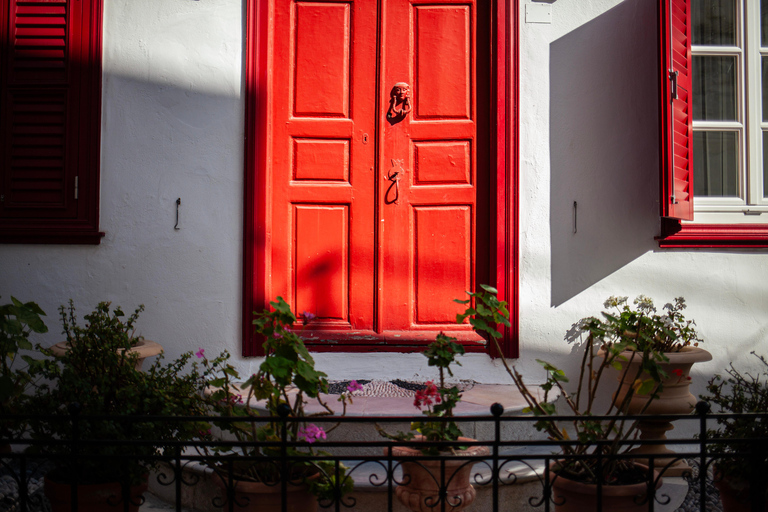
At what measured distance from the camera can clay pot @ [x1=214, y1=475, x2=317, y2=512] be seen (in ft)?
8.21

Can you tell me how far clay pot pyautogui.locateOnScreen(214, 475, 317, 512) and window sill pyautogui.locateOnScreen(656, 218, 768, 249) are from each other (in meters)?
3.06

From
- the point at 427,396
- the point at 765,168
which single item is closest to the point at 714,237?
the point at 765,168

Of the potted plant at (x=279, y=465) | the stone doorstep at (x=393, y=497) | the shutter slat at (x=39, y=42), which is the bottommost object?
the stone doorstep at (x=393, y=497)

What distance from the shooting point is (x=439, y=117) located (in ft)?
14.9

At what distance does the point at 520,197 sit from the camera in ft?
14.4

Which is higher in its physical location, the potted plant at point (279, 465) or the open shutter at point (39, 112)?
the open shutter at point (39, 112)

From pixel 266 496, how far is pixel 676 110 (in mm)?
3470

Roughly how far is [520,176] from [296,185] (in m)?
1.59

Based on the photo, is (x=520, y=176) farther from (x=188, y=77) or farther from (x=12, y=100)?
(x=12, y=100)

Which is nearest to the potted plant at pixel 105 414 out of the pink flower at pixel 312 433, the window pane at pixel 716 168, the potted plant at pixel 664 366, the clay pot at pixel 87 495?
the clay pot at pixel 87 495

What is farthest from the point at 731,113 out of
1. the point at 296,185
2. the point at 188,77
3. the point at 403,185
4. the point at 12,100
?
the point at 12,100

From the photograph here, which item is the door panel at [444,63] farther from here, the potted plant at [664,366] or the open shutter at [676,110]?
the potted plant at [664,366]

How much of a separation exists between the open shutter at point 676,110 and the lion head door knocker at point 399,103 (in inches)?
66.4

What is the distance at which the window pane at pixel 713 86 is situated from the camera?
14.9ft
